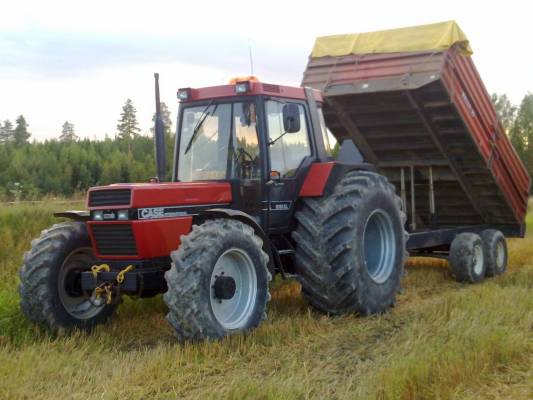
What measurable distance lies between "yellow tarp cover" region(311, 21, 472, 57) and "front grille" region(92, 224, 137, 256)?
4.00 m

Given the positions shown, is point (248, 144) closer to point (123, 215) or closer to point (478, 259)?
point (123, 215)

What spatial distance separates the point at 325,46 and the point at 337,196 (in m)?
2.81

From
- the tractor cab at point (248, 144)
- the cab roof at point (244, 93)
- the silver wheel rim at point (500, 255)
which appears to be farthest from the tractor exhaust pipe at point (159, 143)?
the silver wheel rim at point (500, 255)

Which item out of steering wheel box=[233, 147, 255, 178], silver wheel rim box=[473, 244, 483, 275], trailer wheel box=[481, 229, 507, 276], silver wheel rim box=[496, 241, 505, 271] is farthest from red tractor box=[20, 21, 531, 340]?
silver wheel rim box=[496, 241, 505, 271]

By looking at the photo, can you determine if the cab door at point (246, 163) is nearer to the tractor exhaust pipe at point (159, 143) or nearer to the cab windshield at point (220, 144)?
the cab windshield at point (220, 144)

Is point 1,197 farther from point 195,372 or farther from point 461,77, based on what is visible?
point 195,372

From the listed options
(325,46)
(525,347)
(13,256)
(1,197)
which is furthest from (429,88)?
(1,197)

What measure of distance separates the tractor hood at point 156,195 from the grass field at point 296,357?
113 centimetres

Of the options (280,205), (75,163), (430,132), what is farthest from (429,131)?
(75,163)

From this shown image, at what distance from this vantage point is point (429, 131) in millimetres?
8320

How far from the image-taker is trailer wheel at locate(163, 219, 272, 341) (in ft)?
16.0

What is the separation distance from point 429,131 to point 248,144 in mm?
3113

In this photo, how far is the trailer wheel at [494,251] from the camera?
9.21 m

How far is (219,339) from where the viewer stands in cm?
498
